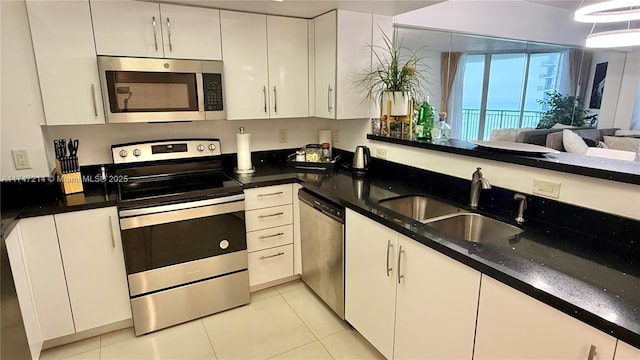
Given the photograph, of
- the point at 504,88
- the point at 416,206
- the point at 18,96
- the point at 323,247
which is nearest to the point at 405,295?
the point at 416,206

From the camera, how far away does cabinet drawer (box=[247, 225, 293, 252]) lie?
2555 millimetres

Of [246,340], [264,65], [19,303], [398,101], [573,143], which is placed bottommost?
[246,340]

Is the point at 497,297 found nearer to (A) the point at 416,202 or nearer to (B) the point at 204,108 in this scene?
(A) the point at 416,202

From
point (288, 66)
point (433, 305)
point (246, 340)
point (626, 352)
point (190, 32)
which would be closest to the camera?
point (626, 352)

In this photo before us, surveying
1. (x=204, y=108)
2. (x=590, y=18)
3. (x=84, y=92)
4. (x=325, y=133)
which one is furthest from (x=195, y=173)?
(x=590, y=18)

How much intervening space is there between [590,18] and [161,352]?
12.6ft

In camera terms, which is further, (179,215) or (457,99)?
(457,99)

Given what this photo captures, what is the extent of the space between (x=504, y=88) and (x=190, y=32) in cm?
432

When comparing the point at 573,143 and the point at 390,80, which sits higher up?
the point at 390,80

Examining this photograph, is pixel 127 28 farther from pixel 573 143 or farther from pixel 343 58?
pixel 573 143

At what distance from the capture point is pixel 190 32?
→ 2.32 meters

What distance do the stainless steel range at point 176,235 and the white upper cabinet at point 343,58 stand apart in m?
0.95

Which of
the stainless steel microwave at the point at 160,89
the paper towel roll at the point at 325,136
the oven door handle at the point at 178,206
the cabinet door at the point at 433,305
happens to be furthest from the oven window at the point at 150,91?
the cabinet door at the point at 433,305

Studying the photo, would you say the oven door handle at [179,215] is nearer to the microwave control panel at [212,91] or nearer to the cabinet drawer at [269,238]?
the cabinet drawer at [269,238]
